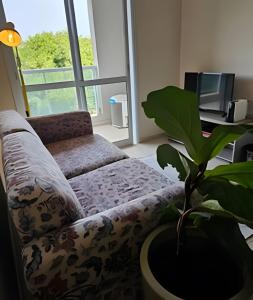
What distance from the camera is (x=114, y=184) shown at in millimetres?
1520

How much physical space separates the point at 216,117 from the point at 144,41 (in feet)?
4.58

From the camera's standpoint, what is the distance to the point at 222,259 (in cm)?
81

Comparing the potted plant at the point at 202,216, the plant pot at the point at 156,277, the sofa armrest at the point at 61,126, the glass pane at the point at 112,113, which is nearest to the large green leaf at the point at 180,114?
the potted plant at the point at 202,216

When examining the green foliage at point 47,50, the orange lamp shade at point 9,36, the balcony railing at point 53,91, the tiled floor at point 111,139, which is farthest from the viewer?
the balcony railing at point 53,91

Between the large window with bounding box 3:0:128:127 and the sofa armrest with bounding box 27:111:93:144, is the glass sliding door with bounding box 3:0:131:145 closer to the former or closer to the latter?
the large window with bounding box 3:0:128:127

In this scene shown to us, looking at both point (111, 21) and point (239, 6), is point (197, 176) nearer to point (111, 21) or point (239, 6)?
point (239, 6)

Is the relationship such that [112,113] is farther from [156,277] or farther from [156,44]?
[156,277]

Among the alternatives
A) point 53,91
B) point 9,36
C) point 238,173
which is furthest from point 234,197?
point 53,91

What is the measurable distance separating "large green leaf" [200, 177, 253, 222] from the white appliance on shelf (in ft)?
9.07

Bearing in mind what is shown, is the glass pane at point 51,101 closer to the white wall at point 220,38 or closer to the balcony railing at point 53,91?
the balcony railing at point 53,91

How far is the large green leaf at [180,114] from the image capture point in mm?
680

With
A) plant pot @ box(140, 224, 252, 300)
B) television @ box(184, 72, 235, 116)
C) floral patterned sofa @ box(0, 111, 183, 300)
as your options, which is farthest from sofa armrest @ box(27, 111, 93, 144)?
plant pot @ box(140, 224, 252, 300)

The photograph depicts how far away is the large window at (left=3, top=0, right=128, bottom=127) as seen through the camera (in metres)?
2.52

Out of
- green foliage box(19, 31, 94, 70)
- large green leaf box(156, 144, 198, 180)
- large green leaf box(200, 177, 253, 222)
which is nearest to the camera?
large green leaf box(200, 177, 253, 222)
